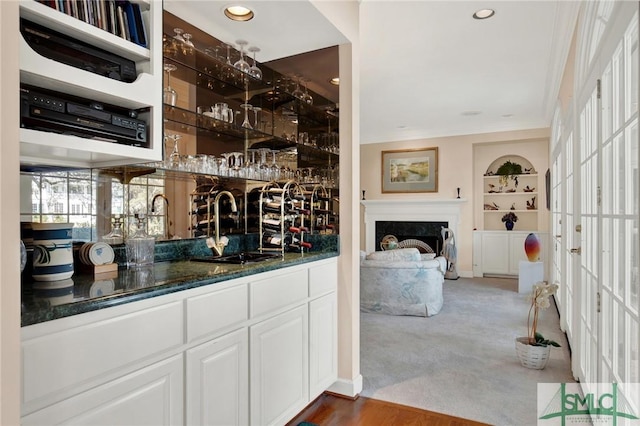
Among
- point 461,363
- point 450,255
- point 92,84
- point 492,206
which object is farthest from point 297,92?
point 492,206

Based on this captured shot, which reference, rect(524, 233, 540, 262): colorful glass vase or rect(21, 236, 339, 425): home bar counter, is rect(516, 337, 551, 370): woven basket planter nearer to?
rect(21, 236, 339, 425): home bar counter

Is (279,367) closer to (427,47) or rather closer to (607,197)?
(607,197)

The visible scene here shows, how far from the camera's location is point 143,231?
7.19 feet

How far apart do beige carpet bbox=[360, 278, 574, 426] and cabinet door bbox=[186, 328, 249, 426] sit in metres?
1.17

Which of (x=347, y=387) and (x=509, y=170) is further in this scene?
(x=509, y=170)

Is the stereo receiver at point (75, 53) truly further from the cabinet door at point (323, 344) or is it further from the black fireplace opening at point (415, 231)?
the black fireplace opening at point (415, 231)

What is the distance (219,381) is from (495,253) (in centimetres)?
657

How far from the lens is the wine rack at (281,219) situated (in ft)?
9.09

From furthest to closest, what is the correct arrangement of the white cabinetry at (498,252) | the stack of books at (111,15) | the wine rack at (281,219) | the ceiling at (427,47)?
the white cabinetry at (498,252) → the wine rack at (281,219) → the ceiling at (427,47) → the stack of books at (111,15)

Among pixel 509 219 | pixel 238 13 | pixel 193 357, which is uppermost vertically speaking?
pixel 238 13

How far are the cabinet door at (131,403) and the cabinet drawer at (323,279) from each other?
1023 mm

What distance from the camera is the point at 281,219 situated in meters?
2.75

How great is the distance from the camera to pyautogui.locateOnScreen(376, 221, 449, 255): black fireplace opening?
7602 mm

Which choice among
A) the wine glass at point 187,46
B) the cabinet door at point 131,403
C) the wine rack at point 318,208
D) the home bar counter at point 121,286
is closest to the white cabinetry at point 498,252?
the wine rack at point 318,208
